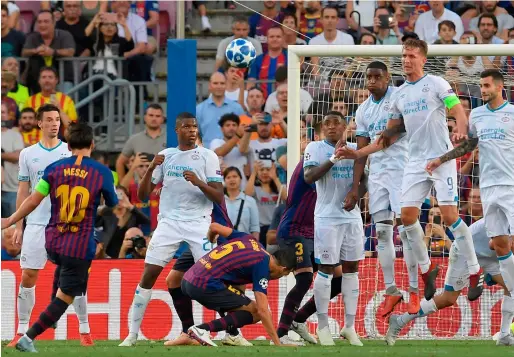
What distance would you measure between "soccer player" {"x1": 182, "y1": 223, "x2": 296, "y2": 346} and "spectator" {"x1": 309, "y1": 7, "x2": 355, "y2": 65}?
7699 millimetres

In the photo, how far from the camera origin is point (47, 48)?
66.0 ft

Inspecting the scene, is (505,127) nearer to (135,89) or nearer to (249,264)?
(249,264)

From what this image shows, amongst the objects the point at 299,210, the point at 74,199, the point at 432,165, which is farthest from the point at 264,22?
the point at 74,199

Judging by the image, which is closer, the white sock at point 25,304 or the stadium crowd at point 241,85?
the white sock at point 25,304

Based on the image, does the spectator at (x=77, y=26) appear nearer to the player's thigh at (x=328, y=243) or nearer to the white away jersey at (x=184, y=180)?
the white away jersey at (x=184, y=180)

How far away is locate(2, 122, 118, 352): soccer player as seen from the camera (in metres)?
11.6

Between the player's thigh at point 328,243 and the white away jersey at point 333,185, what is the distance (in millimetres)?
104

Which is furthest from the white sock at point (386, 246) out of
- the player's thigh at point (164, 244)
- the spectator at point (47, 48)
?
the spectator at point (47, 48)

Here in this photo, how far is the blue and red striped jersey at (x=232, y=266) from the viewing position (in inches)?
472

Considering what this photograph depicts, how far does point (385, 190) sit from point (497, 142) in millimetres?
1285

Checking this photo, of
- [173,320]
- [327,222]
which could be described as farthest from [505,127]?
[173,320]

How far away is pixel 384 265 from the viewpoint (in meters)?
13.2

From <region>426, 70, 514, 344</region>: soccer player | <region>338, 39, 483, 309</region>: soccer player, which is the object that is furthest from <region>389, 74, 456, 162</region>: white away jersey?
<region>426, 70, 514, 344</region>: soccer player

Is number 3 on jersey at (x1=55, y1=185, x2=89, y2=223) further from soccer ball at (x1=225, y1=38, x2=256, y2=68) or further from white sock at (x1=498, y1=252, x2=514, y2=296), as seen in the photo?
soccer ball at (x1=225, y1=38, x2=256, y2=68)
